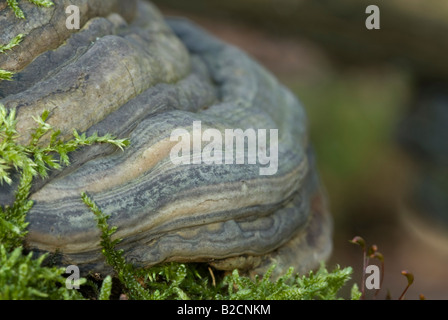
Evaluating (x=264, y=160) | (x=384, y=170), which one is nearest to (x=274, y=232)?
(x=264, y=160)

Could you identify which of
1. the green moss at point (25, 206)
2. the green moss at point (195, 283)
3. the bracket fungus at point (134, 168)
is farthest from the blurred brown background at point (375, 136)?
the green moss at point (25, 206)

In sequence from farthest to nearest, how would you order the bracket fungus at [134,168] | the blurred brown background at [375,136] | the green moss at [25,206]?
the blurred brown background at [375,136]
the bracket fungus at [134,168]
the green moss at [25,206]

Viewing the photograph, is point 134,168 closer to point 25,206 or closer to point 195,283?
point 25,206

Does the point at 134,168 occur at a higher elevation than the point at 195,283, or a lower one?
higher

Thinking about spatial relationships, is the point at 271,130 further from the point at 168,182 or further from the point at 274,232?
the point at 168,182

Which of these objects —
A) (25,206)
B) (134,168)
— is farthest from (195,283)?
(25,206)

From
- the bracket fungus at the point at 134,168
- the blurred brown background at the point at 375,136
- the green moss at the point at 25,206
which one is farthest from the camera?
the blurred brown background at the point at 375,136

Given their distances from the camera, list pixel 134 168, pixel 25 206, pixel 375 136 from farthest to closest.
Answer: pixel 375 136 → pixel 134 168 → pixel 25 206

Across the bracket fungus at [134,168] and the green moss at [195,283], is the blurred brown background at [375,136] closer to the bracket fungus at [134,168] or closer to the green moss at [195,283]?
the bracket fungus at [134,168]
